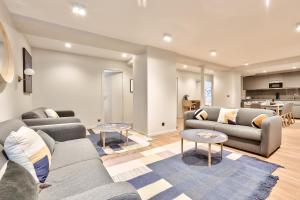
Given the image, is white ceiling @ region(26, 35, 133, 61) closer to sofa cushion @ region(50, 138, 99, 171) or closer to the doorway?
the doorway

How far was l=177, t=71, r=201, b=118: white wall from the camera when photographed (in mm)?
7734

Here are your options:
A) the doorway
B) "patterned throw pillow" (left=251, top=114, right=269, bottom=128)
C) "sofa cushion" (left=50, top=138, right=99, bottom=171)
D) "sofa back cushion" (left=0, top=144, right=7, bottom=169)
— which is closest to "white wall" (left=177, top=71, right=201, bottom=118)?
the doorway

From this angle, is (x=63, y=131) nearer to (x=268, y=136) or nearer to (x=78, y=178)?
(x=78, y=178)

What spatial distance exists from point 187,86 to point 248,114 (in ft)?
16.2

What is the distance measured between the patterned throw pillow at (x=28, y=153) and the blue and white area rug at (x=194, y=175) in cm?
98

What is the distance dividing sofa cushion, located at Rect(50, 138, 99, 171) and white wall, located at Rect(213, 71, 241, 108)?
680 cm

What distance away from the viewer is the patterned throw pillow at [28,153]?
113 centimetres

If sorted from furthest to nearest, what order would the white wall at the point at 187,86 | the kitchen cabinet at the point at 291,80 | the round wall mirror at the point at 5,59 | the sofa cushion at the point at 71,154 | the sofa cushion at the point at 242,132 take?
the white wall at the point at 187,86 → the kitchen cabinet at the point at 291,80 → the sofa cushion at the point at 242,132 → the round wall mirror at the point at 5,59 → the sofa cushion at the point at 71,154

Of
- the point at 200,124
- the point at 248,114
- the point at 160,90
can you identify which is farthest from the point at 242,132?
the point at 160,90

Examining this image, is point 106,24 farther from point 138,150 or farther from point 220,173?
point 220,173

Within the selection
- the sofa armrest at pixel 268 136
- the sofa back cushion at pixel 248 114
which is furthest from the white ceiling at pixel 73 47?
the sofa armrest at pixel 268 136

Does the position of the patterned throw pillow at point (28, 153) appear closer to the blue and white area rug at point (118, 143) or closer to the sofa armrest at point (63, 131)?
the sofa armrest at point (63, 131)

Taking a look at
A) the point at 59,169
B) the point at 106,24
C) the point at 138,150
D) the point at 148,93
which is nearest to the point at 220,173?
the point at 138,150

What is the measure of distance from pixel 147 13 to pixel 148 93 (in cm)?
203
